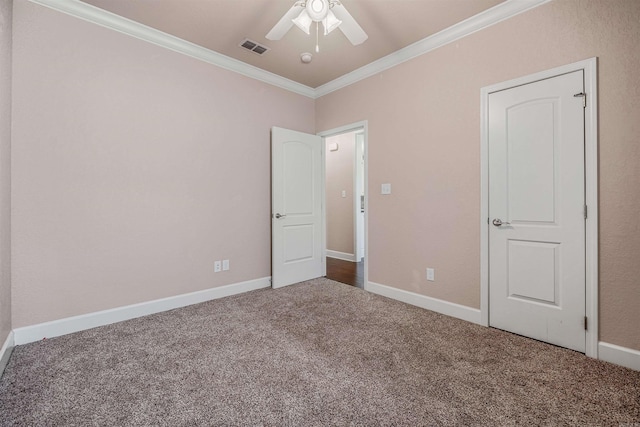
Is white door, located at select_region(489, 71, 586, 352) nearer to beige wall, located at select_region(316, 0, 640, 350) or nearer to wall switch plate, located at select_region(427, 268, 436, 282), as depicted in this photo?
beige wall, located at select_region(316, 0, 640, 350)

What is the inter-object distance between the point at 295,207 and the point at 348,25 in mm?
2382

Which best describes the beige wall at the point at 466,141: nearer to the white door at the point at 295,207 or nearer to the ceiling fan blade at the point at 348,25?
the white door at the point at 295,207

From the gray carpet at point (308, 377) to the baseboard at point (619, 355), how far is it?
83 millimetres

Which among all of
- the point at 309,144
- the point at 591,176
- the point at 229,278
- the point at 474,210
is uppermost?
the point at 309,144

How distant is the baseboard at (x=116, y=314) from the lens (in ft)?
7.48

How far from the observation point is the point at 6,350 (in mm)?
1994

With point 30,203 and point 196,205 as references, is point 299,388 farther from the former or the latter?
point 30,203

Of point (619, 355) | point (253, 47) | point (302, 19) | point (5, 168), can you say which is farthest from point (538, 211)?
point (5, 168)

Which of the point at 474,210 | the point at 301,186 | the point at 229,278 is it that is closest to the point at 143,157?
the point at 229,278

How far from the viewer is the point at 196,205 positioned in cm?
316

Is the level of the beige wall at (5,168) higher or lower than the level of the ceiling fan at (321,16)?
lower

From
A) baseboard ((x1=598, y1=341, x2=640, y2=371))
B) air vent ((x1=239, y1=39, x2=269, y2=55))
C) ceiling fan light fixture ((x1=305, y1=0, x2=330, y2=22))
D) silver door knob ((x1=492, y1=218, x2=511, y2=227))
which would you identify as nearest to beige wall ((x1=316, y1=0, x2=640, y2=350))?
baseboard ((x1=598, y1=341, x2=640, y2=371))

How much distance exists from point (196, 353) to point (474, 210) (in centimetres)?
262

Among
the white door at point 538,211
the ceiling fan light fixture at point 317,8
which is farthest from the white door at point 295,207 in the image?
the white door at point 538,211
